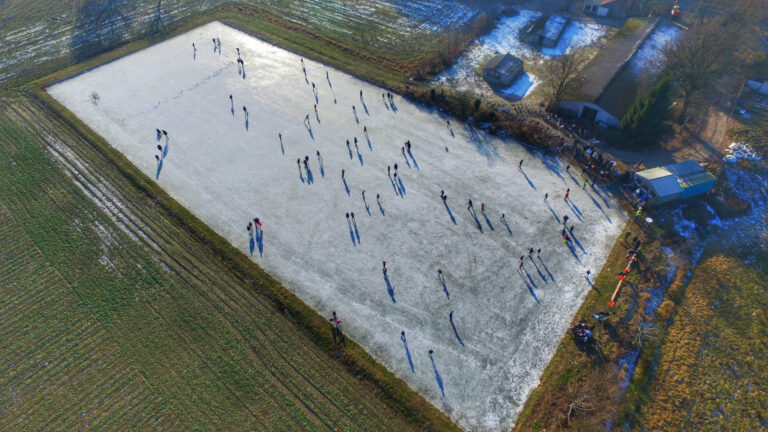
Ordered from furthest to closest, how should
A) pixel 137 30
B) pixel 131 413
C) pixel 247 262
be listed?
pixel 137 30 < pixel 247 262 < pixel 131 413

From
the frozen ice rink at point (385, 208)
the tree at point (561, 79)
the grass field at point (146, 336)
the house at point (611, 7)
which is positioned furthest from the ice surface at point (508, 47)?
the grass field at point (146, 336)

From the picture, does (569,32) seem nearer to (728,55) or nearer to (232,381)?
(728,55)

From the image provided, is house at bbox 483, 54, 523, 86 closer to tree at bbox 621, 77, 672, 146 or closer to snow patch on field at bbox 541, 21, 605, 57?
snow patch on field at bbox 541, 21, 605, 57

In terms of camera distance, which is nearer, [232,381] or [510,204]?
[232,381]

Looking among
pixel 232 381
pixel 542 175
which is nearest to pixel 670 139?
pixel 542 175

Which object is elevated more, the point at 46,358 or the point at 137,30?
the point at 137,30

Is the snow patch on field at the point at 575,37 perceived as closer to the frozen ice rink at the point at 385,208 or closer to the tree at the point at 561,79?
the tree at the point at 561,79

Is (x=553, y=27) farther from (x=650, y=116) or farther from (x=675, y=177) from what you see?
(x=675, y=177)
